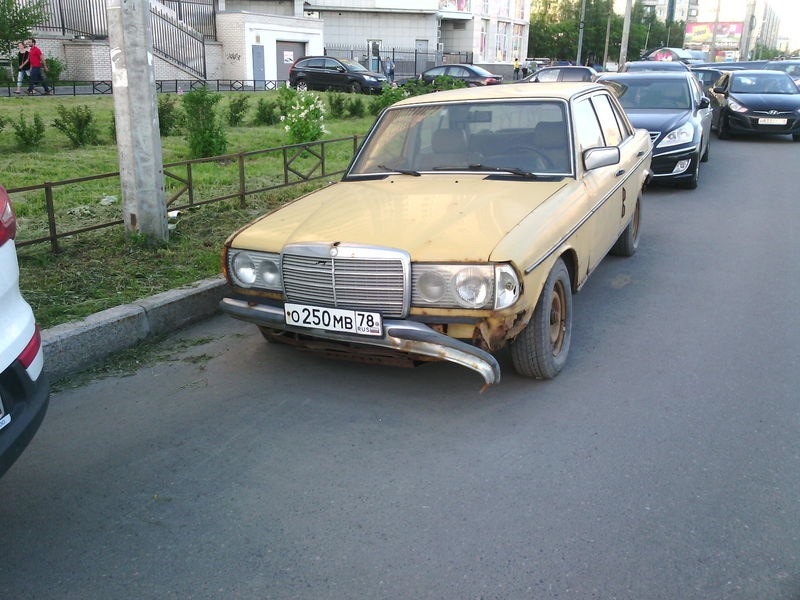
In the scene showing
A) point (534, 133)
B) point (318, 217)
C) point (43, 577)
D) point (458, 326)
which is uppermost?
point (534, 133)

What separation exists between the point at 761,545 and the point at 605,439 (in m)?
0.94

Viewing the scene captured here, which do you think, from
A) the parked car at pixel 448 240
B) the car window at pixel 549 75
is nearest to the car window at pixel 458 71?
the car window at pixel 549 75

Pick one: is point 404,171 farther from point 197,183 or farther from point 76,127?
point 76,127

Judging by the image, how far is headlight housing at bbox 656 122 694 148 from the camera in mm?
10195

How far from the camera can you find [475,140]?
5.20 metres

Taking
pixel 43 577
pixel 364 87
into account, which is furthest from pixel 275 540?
pixel 364 87

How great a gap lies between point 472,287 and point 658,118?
312 inches

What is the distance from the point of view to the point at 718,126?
55.6ft

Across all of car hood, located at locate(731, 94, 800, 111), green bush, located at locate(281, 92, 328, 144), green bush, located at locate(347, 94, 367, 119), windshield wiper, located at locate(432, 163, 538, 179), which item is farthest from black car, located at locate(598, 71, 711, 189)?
green bush, located at locate(347, 94, 367, 119)

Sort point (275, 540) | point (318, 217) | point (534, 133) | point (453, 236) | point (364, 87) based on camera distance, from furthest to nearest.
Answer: point (364, 87), point (534, 133), point (318, 217), point (453, 236), point (275, 540)

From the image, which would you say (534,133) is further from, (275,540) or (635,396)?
(275,540)

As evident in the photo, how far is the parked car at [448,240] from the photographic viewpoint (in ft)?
12.5

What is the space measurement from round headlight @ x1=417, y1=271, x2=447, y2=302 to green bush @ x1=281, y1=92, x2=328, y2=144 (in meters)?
9.14

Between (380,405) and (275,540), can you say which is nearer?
A: (275,540)
